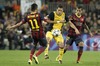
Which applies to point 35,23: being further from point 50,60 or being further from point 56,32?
point 50,60

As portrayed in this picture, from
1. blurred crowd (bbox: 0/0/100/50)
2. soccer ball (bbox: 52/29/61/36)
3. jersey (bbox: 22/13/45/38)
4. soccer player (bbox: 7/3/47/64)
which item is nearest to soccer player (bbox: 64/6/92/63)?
soccer ball (bbox: 52/29/61/36)

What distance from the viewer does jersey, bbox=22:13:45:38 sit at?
685 inches

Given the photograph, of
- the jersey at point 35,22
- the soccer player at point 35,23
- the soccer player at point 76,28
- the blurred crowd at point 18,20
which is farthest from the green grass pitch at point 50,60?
the blurred crowd at point 18,20

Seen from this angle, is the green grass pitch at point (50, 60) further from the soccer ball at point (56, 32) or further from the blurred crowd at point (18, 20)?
the blurred crowd at point (18, 20)

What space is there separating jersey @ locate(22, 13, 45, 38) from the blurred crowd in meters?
12.5

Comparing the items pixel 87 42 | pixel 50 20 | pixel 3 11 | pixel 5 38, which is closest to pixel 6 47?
pixel 5 38

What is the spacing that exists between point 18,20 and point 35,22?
564 inches

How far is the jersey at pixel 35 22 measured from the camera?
1739cm

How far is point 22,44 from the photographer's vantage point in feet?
100

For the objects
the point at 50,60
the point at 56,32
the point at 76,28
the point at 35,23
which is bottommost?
the point at 50,60

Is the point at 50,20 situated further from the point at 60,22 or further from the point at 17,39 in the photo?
the point at 17,39

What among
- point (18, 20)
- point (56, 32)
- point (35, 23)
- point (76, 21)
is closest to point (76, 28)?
point (76, 21)

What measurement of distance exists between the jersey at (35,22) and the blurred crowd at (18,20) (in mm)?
12495

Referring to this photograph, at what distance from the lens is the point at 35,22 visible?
57.3 ft
